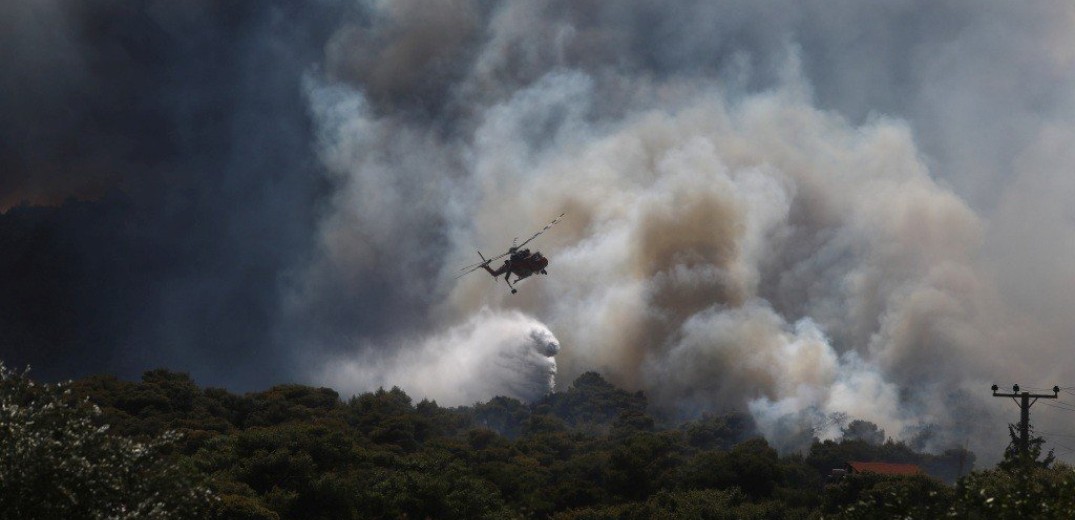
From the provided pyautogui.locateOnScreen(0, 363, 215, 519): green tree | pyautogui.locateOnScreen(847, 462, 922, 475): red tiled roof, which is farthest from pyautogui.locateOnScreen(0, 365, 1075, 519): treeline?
pyautogui.locateOnScreen(847, 462, 922, 475): red tiled roof

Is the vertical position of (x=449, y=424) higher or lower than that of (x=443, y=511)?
higher

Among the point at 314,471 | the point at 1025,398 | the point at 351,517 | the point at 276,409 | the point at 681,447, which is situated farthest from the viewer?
the point at 681,447

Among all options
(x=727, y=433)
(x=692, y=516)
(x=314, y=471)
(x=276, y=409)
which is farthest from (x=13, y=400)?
(x=727, y=433)

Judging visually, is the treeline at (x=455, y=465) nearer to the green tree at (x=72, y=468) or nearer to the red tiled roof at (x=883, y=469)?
the green tree at (x=72, y=468)

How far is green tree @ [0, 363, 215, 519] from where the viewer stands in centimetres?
2619

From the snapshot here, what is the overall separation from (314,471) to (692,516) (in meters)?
26.5

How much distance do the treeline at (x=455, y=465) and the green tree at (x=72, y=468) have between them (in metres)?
0.19

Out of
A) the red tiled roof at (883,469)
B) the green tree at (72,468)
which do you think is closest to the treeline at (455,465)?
the green tree at (72,468)

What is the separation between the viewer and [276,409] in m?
106

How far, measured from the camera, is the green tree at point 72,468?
85.9 feet

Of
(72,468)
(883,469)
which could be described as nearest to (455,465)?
(883,469)

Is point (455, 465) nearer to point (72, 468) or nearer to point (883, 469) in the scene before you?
point (883, 469)

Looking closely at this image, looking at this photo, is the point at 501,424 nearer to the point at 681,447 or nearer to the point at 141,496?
the point at 681,447

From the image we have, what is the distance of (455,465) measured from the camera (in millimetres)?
87250
